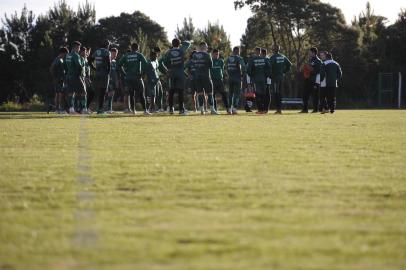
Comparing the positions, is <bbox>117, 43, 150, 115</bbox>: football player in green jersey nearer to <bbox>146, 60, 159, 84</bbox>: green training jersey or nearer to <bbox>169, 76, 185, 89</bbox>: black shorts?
<bbox>169, 76, 185, 89</bbox>: black shorts

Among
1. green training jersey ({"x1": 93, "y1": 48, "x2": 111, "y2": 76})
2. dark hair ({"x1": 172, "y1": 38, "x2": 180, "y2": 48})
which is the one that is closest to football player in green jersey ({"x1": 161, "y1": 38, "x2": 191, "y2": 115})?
dark hair ({"x1": 172, "y1": 38, "x2": 180, "y2": 48})

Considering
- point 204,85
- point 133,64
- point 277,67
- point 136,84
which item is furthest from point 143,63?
point 277,67

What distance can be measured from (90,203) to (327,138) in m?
6.77

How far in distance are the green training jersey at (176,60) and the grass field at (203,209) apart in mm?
12824

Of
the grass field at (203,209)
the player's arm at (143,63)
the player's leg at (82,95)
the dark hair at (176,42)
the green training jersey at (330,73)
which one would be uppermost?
the dark hair at (176,42)

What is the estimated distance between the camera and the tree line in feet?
159

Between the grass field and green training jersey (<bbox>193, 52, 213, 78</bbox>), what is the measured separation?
42.6ft

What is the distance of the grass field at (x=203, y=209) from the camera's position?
10.7 feet

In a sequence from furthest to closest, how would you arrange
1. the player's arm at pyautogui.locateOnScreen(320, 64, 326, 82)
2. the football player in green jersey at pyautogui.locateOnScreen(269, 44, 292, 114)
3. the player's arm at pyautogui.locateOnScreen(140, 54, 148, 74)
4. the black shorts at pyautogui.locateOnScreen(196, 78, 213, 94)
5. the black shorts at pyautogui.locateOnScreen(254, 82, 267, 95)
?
1. the player's arm at pyautogui.locateOnScreen(320, 64, 326, 82)
2. the football player in green jersey at pyautogui.locateOnScreen(269, 44, 292, 114)
3. the black shorts at pyautogui.locateOnScreen(254, 82, 267, 95)
4. the player's arm at pyautogui.locateOnScreen(140, 54, 148, 74)
5. the black shorts at pyautogui.locateOnScreen(196, 78, 213, 94)

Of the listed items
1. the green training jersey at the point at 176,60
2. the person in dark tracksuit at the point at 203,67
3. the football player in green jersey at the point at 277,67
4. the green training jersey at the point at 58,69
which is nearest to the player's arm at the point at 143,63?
the green training jersey at the point at 176,60

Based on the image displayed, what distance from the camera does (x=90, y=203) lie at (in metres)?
4.67

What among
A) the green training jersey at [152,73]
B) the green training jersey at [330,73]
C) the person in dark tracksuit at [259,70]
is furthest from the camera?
the green training jersey at [152,73]

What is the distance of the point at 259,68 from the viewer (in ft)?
73.7

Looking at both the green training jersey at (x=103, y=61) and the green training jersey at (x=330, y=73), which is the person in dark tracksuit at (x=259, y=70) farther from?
the green training jersey at (x=103, y=61)
